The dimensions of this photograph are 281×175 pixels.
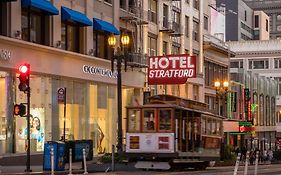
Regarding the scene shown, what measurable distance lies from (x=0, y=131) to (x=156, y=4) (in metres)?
23.8

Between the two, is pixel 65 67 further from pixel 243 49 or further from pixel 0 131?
pixel 243 49

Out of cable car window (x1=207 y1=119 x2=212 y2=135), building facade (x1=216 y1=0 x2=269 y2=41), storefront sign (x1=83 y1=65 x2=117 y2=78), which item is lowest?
cable car window (x1=207 y1=119 x2=212 y2=135)

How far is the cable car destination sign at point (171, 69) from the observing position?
45.4 meters

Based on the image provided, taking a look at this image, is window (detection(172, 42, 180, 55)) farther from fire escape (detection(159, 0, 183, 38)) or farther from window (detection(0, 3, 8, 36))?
window (detection(0, 3, 8, 36))

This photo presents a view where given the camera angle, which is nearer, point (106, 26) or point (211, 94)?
point (106, 26)

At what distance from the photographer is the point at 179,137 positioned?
1241 inches

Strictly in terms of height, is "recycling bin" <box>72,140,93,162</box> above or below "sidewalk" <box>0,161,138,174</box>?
above

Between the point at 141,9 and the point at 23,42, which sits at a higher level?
the point at 141,9

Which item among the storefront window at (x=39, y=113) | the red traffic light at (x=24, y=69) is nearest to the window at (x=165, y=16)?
the storefront window at (x=39, y=113)

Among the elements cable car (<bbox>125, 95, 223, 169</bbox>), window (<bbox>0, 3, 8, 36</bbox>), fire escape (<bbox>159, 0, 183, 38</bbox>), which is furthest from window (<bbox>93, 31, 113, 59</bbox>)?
cable car (<bbox>125, 95, 223, 169</bbox>)

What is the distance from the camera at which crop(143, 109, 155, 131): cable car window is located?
31.5 metres

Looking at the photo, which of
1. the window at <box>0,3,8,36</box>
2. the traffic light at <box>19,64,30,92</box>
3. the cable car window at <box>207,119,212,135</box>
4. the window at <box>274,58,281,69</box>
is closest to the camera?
the traffic light at <box>19,64,30,92</box>

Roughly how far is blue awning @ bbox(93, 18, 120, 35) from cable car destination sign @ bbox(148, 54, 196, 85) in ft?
10.9

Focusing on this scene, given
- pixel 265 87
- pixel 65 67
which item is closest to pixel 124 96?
pixel 65 67
